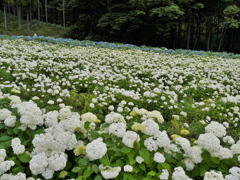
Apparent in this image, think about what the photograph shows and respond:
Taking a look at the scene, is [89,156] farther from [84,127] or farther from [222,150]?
[222,150]

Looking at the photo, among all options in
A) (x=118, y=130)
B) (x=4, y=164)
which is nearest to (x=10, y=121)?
(x=4, y=164)

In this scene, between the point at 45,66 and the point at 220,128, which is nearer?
the point at 220,128

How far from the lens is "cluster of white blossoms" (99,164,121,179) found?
1790 mm

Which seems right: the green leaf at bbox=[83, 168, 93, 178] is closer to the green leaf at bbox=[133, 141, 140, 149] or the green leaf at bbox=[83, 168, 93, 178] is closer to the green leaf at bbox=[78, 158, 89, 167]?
the green leaf at bbox=[78, 158, 89, 167]

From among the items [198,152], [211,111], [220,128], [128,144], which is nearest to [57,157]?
[128,144]

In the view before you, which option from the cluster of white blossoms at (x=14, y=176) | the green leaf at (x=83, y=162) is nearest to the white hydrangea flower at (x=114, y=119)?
the green leaf at (x=83, y=162)

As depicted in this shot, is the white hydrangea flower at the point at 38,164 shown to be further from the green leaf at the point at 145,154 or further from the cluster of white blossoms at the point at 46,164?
the green leaf at the point at 145,154

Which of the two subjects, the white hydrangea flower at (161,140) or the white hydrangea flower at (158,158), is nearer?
the white hydrangea flower at (158,158)

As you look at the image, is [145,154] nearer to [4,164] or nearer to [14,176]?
[14,176]

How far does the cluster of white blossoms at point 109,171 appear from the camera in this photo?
1790 mm

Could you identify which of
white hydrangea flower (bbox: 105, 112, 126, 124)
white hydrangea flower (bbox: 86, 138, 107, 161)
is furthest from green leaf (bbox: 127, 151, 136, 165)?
white hydrangea flower (bbox: 105, 112, 126, 124)

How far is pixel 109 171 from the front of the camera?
1.83 meters

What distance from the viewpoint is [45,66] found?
329 inches

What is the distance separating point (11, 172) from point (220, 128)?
255 cm
